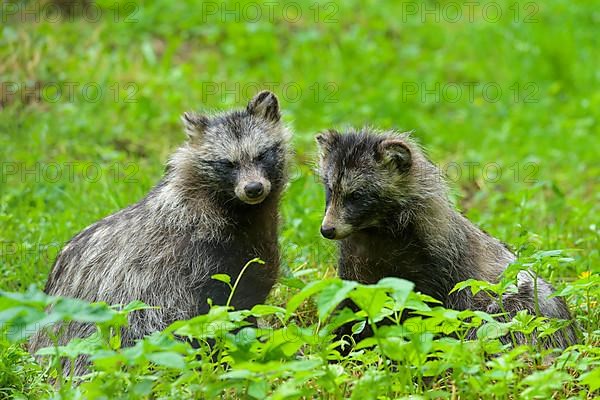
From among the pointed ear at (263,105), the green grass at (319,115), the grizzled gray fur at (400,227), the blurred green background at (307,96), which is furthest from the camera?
the blurred green background at (307,96)

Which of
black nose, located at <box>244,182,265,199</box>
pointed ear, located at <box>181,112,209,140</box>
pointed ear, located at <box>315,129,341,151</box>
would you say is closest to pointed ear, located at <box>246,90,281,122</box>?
pointed ear, located at <box>181,112,209,140</box>

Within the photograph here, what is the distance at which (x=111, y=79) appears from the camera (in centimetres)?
1070

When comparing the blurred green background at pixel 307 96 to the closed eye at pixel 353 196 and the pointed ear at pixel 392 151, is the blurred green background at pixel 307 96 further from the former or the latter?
the pointed ear at pixel 392 151

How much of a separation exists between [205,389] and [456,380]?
112 cm

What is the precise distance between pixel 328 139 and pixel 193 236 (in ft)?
3.49

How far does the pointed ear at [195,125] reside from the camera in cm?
659

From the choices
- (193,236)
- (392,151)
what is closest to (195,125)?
(193,236)

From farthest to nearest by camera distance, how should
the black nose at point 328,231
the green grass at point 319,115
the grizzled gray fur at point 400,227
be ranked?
the green grass at point 319,115 < the grizzled gray fur at point 400,227 < the black nose at point 328,231

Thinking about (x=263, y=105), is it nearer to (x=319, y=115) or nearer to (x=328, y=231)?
(x=328, y=231)

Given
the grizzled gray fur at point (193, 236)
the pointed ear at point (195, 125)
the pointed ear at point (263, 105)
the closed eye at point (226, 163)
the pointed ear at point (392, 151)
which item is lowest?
the grizzled gray fur at point (193, 236)

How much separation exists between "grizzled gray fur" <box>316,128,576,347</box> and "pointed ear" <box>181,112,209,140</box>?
0.89 m

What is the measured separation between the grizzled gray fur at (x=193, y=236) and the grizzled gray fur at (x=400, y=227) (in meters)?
0.51

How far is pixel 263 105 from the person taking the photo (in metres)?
6.73

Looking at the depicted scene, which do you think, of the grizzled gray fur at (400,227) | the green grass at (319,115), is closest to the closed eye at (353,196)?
the grizzled gray fur at (400,227)
